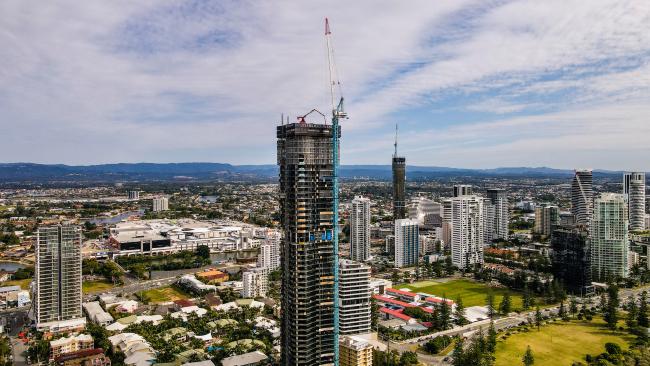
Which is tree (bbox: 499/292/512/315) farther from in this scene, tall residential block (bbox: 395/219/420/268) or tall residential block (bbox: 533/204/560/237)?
tall residential block (bbox: 533/204/560/237)

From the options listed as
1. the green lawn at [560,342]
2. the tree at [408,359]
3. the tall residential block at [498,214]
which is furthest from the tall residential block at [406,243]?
the tree at [408,359]

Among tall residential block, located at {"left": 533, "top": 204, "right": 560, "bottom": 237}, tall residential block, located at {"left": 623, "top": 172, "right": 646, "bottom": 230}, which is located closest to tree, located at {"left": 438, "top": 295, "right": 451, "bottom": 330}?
tall residential block, located at {"left": 533, "top": 204, "right": 560, "bottom": 237}

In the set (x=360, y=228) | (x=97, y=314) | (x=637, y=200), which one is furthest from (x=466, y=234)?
(x=97, y=314)

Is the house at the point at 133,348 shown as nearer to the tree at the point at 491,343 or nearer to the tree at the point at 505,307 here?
the tree at the point at 491,343

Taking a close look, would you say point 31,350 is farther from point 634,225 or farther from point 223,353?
point 634,225

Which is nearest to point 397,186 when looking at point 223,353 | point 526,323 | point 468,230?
point 468,230

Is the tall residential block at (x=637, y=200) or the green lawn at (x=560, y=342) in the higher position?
the tall residential block at (x=637, y=200)
